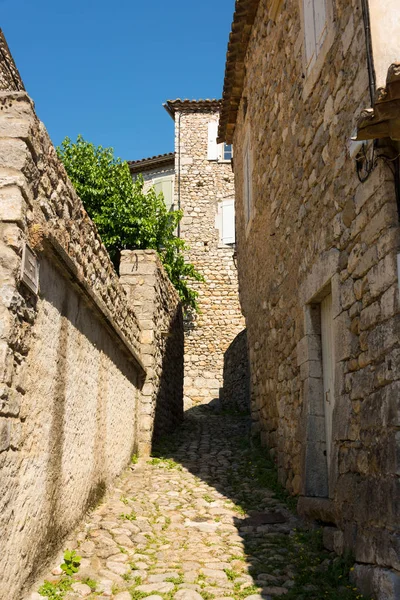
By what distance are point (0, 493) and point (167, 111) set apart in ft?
63.2

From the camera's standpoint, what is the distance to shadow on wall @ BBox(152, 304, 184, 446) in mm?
8898

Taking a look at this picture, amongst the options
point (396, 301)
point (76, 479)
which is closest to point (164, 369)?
point (76, 479)

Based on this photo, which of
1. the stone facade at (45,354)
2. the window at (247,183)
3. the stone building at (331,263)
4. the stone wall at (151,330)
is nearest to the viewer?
the stone facade at (45,354)

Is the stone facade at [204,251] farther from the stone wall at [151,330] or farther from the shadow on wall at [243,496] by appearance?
the stone wall at [151,330]

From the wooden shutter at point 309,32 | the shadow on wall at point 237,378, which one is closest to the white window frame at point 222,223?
the shadow on wall at point 237,378

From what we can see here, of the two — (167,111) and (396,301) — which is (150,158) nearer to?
(167,111)

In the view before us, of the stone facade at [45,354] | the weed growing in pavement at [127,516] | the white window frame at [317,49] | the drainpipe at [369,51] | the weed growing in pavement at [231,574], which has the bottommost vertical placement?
the weed growing in pavement at [231,574]

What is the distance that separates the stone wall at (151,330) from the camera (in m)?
8.02

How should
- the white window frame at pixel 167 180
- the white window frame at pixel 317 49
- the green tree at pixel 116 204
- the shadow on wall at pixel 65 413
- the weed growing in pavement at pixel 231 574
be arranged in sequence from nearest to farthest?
the shadow on wall at pixel 65 413
the weed growing in pavement at pixel 231 574
the white window frame at pixel 317 49
the green tree at pixel 116 204
the white window frame at pixel 167 180

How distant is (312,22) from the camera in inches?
207

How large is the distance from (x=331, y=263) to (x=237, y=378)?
940 cm

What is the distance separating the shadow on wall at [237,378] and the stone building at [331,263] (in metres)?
4.83

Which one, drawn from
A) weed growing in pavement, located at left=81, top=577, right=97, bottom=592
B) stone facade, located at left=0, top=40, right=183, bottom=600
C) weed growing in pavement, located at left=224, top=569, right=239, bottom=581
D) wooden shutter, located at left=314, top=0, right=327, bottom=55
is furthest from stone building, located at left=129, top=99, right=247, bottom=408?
weed growing in pavement, located at left=81, top=577, right=97, bottom=592

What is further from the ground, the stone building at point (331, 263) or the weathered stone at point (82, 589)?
the stone building at point (331, 263)
